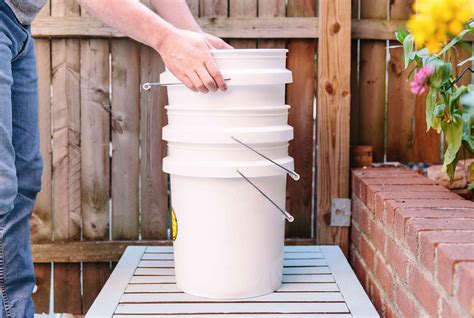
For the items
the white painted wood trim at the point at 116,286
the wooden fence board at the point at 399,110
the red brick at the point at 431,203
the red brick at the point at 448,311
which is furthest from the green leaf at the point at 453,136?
the white painted wood trim at the point at 116,286

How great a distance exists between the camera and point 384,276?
6.87 feet

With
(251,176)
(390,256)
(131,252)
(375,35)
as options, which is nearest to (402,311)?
(390,256)

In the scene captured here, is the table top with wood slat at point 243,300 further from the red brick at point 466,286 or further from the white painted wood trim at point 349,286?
the red brick at point 466,286

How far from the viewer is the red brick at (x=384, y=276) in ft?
6.59

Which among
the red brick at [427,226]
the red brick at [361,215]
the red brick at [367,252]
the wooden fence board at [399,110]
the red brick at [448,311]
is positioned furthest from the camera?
the wooden fence board at [399,110]

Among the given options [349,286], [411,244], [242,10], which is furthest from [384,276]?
[242,10]

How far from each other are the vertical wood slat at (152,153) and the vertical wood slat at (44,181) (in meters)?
0.35

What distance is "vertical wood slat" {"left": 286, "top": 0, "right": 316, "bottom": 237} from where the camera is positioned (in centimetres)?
271

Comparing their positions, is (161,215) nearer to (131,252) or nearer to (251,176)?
(131,252)

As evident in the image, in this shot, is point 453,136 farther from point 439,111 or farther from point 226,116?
point 226,116

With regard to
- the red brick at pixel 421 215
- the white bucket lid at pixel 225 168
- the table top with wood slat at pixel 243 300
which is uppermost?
the white bucket lid at pixel 225 168

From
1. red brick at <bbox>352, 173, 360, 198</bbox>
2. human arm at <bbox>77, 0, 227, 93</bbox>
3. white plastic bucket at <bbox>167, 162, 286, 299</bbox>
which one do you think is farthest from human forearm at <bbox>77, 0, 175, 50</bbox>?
red brick at <bbox>352, 173, 360, 198</bbox>

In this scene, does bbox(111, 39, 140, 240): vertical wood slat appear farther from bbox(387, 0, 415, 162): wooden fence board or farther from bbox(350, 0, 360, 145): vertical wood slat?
bbox(387, 0, 415, 162): wooden fence board

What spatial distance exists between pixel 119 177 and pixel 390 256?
3.78 ft
